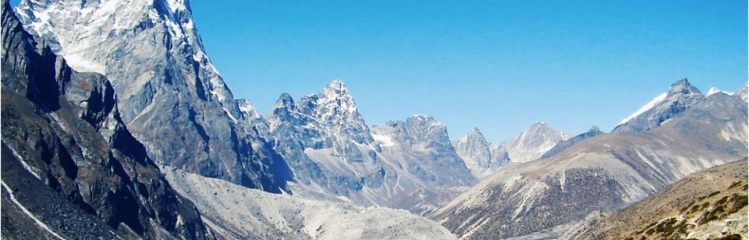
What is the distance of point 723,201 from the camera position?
7564 inches

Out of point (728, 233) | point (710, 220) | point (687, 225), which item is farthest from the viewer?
point (687, 225)

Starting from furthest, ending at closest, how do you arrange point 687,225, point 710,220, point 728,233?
point 687,225 → point 710,220 → point 728,233

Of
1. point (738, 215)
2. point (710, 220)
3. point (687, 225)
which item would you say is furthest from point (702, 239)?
point (687, 225)

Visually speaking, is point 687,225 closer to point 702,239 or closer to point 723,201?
point 723,201

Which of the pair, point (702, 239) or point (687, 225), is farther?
point (687, 225)

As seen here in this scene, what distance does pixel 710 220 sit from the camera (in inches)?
6801

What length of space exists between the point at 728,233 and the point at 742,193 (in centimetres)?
4621

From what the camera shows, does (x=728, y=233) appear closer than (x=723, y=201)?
Yes

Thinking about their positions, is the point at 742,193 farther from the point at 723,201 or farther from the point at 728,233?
Result: the point at 728,233

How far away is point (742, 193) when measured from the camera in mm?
189250

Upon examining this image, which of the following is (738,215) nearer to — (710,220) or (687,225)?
(710,220)

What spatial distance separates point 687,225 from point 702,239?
110ft

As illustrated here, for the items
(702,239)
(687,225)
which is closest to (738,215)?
(702,239)

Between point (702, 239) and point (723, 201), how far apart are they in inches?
1622
